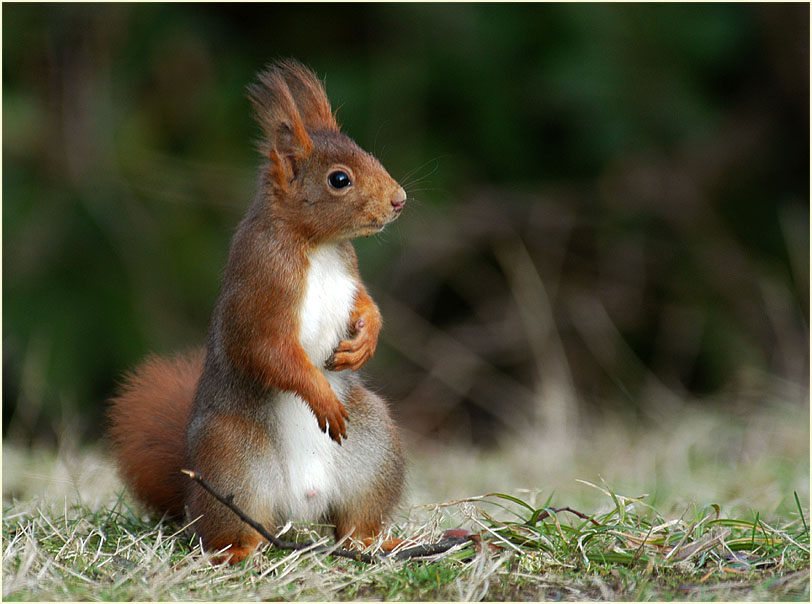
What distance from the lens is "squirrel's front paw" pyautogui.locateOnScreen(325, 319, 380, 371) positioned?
2141 millimetres

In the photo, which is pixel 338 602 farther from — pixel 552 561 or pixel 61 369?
pixel 61 369

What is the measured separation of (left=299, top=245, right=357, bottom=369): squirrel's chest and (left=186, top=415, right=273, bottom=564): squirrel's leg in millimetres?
211

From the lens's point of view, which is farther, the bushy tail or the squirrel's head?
the bushy tail

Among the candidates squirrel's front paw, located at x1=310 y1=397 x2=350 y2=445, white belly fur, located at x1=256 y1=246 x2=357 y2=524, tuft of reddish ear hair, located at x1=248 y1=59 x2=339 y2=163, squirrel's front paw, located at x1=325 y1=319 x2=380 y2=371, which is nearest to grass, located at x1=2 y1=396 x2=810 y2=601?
white belly fur, located at x1=256 y1=246 x2=357 y2=524

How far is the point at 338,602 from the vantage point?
6.07ft

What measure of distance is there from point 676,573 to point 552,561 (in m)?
0.24

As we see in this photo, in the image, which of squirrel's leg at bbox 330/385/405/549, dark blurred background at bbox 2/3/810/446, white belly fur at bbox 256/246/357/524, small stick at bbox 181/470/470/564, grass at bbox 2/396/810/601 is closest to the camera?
grass at bbox 2/396/810/601

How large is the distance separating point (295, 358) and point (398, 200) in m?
0.40

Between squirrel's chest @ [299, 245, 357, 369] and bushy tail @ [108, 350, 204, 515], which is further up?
squirrel's chest @ [299, 245, 357, 369]

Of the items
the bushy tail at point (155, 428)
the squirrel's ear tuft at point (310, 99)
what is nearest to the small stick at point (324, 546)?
the bushy tail at point (155, 428)

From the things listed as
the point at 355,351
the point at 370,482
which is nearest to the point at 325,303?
the point at 355,351

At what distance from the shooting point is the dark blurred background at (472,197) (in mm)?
4535

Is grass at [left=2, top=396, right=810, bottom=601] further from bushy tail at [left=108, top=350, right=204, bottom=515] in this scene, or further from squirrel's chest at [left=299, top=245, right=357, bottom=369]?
squirrel's chest at [left=299, top=245, right=357, bottom=369]

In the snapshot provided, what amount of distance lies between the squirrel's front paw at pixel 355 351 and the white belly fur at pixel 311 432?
3cm
